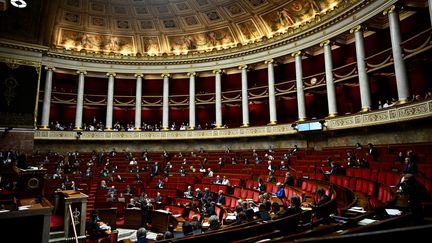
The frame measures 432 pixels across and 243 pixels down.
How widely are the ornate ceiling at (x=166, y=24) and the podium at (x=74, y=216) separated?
1959 cm

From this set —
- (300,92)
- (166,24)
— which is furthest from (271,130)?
(166,24)

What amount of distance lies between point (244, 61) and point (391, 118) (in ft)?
43.6

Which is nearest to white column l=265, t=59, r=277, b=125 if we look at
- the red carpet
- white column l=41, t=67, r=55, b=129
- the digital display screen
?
A: the digital display screen

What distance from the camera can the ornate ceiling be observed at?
22.8 metres

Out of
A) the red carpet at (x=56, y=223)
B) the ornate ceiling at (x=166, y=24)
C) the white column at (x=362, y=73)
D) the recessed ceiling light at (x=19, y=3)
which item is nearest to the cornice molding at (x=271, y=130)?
the white column at (x=362, y=73)

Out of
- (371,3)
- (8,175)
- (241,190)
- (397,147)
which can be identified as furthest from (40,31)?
(371,3)

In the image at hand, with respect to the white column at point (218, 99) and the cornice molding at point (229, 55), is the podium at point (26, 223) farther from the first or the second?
the white column at point (218, 99)

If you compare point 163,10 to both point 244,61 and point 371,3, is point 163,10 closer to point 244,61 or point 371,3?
point 244,61

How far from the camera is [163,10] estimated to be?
24688mm

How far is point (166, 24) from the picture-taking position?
2575 centimetres

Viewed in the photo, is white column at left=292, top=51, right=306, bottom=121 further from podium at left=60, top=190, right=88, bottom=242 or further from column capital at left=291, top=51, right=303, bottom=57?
podium at left=60, top=190, right=88, bottom=242

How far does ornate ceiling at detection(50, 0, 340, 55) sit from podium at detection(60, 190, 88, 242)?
19.6 meters

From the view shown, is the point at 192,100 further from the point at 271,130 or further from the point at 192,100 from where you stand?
the point at 271,130

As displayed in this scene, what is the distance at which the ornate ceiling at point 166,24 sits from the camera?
2278 cm
